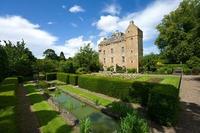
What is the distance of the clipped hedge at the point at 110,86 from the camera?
14070 millimetres

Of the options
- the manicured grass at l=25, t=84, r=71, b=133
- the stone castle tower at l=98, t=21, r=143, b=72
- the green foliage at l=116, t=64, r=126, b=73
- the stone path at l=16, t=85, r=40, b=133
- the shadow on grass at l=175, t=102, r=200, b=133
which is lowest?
the stone path at l=16, t=85, r=40, b=133

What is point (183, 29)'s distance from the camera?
37.3 m

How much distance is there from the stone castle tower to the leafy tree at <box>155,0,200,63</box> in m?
4.65

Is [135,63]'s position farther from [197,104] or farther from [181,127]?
[181,127]

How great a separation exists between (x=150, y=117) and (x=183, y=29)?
32.7 meters

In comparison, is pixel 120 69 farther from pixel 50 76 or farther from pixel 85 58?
pixel 50 76

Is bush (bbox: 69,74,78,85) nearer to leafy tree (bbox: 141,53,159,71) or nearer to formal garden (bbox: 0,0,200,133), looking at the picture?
formal garden (bbox: 0,0,200,133)

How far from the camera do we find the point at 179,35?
114ft

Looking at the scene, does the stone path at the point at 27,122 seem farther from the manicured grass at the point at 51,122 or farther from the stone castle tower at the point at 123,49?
the stone castle tower at the point at 123,49

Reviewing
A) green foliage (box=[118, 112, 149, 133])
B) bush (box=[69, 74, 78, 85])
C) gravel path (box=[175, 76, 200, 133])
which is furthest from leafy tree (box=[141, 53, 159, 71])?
green foliage (box=[118, 112, 149, 133])

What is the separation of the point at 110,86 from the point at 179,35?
24385mm

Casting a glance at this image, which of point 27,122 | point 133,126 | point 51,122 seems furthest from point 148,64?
point 133,126

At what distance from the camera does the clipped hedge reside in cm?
1407

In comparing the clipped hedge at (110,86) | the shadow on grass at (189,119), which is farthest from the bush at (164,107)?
the clipped hedge at (110,86)
